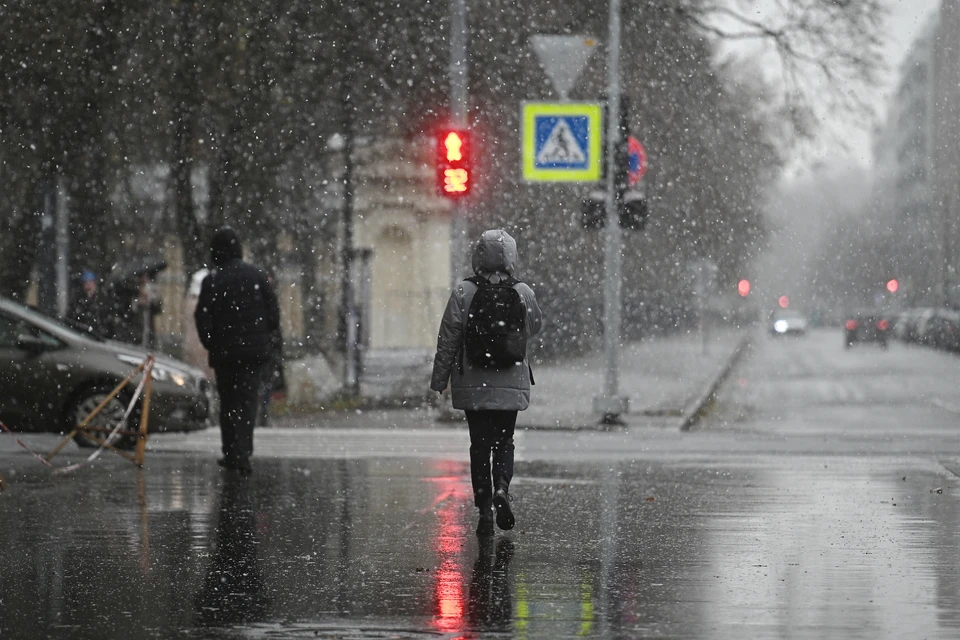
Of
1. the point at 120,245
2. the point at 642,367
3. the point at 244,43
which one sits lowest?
the point at 642,367

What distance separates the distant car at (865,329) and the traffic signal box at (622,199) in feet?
134

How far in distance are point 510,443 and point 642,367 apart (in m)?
27.1

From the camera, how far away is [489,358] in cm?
898

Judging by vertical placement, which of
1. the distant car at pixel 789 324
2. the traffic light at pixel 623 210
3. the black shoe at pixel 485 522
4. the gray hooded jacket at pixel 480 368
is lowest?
the distant car at pixel 789 324

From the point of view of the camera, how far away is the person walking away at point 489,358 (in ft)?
29.5

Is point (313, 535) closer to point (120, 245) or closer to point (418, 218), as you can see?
point (120, 245)

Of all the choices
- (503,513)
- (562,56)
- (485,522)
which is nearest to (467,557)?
(503,513)

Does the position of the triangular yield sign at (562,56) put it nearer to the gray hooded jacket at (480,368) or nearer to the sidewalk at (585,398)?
the sidewalk at (585,398)

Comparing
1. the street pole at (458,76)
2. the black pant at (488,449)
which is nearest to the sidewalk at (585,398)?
the street pole at (458,76)

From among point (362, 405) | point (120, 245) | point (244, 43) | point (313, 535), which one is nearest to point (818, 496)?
point (313, 535)

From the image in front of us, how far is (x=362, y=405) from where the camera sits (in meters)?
21.4

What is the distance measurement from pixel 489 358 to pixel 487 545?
101 cm

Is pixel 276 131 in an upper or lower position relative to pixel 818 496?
upper

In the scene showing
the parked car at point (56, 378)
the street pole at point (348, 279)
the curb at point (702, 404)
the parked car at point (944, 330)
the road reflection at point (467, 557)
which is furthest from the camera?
the parked car at point (944, 330)
